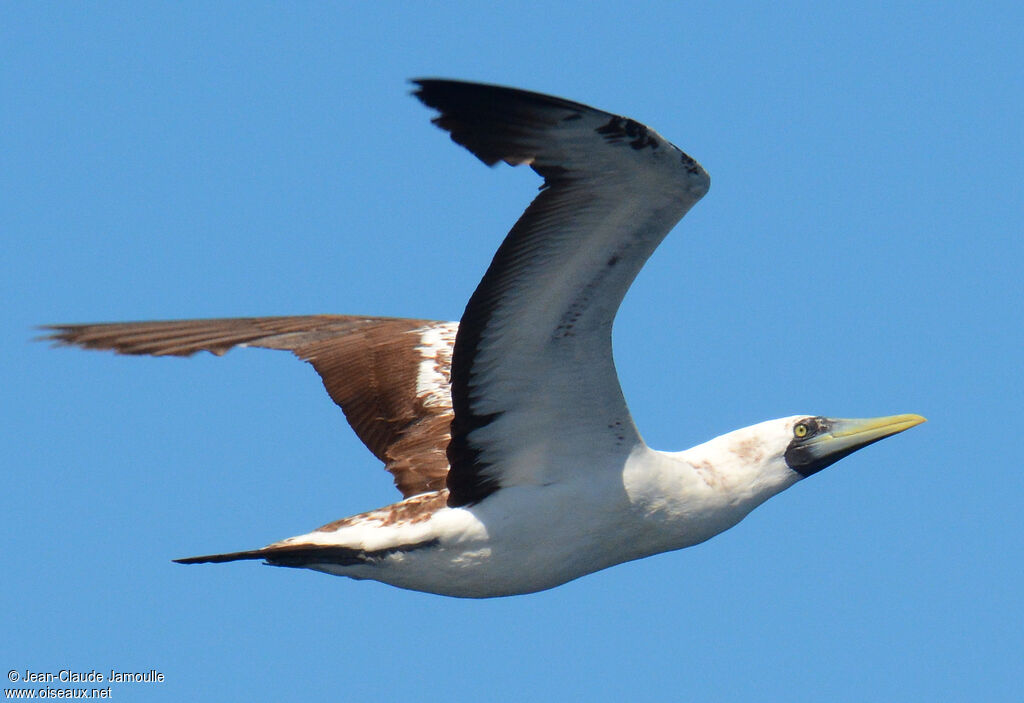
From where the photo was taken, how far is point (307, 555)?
9953 mm

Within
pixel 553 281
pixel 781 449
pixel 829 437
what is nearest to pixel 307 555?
pixel 553 281

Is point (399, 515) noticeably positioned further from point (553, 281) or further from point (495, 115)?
point (495, 115)

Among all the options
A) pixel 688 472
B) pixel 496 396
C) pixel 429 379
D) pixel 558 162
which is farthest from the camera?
pixel 429 379

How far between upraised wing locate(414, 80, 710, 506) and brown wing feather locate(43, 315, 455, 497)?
1.25 metres

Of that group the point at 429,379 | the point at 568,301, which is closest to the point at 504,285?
the point at 568,301

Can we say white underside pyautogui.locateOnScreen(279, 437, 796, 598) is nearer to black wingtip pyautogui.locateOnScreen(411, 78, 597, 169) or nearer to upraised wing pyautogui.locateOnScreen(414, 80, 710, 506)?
upraised wing pyautogui.locateOnScreen(414, 80, 710, 506)

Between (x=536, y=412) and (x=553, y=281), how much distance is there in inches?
54.2

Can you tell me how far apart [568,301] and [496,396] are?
1090 mm

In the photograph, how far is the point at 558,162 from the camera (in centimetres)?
819

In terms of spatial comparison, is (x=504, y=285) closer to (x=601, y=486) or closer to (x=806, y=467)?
(x=601, y=486)

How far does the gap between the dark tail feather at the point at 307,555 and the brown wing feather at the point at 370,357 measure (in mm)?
1160

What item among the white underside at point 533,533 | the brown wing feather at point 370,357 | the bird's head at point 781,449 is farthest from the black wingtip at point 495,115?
the brown wing feather at point 370,357

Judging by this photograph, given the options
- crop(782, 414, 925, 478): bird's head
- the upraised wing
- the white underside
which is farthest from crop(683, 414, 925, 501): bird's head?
the upraised wing

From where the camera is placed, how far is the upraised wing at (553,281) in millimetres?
7879
